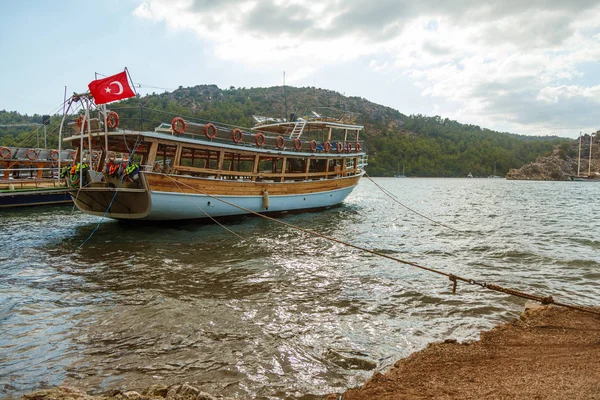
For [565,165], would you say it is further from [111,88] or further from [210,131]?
[111,88]

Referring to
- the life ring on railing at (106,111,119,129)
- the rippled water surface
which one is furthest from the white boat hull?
the life ring on railing at (106,111,119,129)

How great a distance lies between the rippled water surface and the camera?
13.7 feet

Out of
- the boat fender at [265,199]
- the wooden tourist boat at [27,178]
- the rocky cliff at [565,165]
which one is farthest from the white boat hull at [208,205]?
the rocky cliff at [565,165]

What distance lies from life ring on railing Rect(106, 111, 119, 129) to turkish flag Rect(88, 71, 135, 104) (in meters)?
1.51

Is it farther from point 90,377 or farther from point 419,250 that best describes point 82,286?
point 419,250

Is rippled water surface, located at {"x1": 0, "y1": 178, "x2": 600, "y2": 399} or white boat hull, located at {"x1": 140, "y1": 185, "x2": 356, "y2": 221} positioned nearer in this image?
rippled water surface, located at {"x1": 0, "y1": 178, "x2": 600, "y2": 399}

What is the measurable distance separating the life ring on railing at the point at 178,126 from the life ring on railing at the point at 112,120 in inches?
79.9

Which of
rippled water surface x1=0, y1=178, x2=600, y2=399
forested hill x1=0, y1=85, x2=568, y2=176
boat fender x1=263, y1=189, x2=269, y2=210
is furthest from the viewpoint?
forested hill x1=0, y1=85, x2=568, y2=176

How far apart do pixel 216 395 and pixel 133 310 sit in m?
3.11

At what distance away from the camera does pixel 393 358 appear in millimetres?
4570

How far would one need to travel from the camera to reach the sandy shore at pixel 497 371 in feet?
10.4

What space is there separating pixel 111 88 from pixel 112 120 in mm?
1928

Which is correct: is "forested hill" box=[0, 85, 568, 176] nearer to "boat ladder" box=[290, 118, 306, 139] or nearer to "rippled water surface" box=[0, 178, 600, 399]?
"boat ladder" box=[290, 118, 306, 139]

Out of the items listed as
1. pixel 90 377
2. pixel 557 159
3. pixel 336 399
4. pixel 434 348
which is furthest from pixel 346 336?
pixel 557 159
